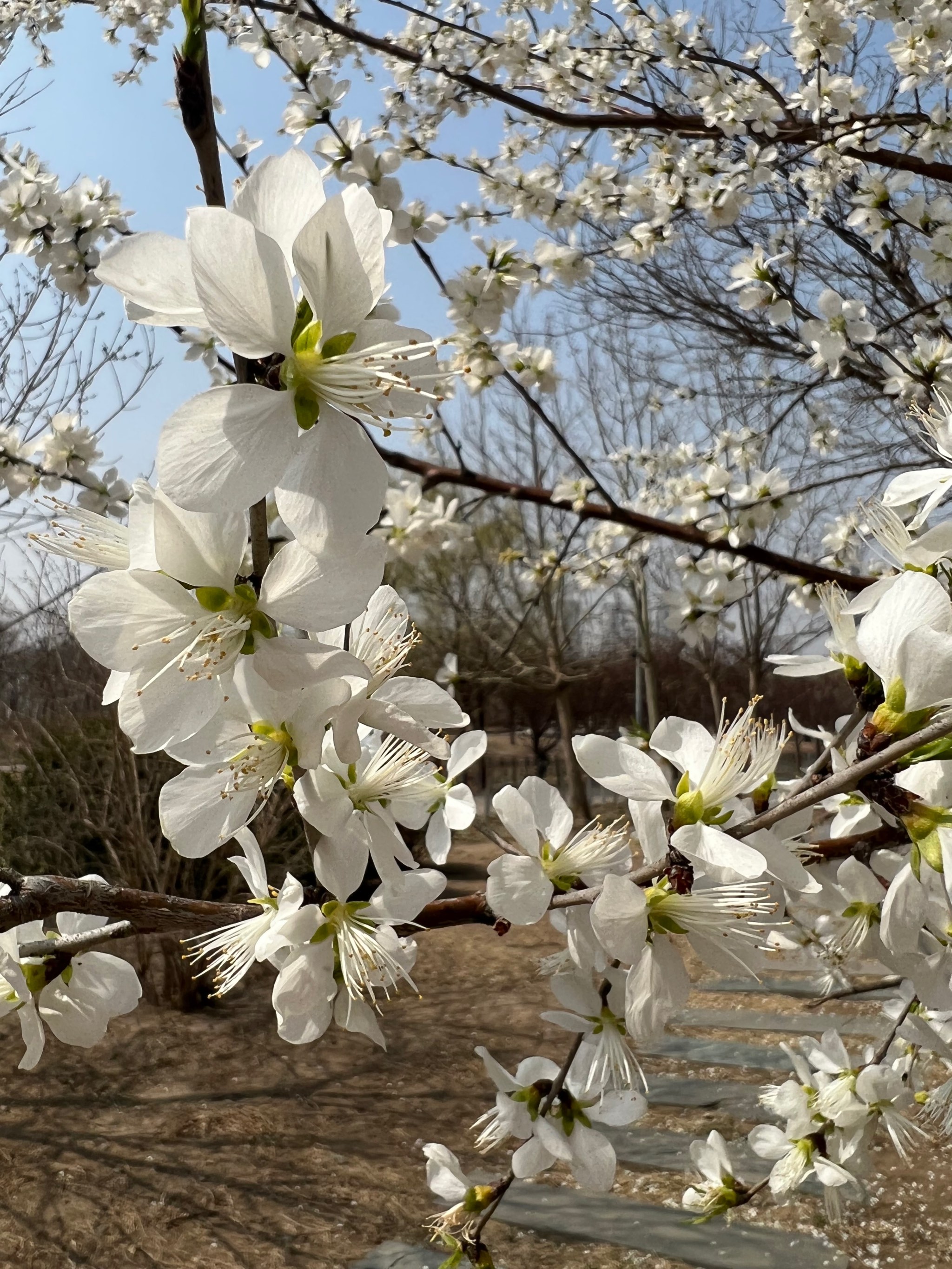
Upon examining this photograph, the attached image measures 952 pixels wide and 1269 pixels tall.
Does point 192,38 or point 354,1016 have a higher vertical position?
point 192,38

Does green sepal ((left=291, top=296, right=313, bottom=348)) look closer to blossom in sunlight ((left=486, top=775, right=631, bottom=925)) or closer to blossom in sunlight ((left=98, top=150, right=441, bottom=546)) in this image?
blossom in sunlight ((left=98, top=150, right=441, bottom=546))

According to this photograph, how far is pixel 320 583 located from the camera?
48 centimetres

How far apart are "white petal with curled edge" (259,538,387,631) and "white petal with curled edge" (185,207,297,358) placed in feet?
0.34

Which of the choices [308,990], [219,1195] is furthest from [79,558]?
[219,1195]

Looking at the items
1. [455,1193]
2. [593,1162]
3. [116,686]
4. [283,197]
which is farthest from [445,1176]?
[283,197]

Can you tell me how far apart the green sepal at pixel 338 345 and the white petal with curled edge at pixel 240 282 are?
26mm

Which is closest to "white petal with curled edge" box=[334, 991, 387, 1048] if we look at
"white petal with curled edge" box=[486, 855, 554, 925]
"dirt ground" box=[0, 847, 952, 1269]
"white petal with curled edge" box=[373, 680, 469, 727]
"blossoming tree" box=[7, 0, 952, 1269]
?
"blossoming tree" box=[7, 0, 952, 1269]

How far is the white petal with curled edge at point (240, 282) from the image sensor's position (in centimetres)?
41

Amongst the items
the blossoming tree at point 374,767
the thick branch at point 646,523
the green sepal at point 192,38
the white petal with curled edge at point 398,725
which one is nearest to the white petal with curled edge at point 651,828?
the blossoming tree at point 374,767

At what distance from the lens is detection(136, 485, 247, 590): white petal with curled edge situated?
0.49 metres

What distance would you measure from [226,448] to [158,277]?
10 cm

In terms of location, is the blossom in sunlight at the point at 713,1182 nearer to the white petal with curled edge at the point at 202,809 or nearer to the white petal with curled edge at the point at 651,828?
the white petal with curled edge at the point at 651,828

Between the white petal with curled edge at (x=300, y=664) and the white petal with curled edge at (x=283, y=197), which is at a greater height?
the white petal with curled edge at (x=283, y=197)

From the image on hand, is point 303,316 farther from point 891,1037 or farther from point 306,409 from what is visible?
point 891,1037
